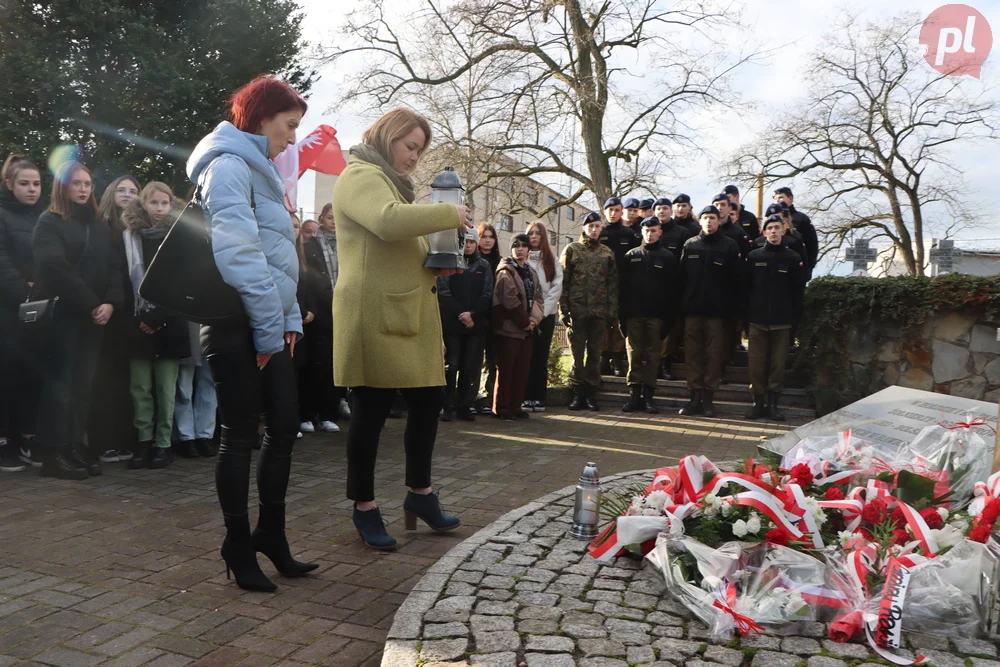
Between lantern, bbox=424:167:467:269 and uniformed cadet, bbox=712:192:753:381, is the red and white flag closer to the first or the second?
uniformed cadet, bbox=712:192:753:381

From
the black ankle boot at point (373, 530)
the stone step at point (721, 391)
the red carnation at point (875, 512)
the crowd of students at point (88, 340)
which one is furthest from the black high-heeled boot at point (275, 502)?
the stone step at point (721, 391)

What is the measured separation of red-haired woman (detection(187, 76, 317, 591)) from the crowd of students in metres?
2.68

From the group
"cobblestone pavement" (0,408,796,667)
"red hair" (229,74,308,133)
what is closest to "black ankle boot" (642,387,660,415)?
"cobblestone pavement" (0,408,796,667)

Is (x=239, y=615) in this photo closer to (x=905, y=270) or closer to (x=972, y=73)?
(x=972, y=73)

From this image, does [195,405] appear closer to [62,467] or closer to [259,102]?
[62,467]

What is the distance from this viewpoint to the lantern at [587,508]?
13.8ft

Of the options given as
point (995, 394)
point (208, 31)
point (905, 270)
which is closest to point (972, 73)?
point (905, 270)

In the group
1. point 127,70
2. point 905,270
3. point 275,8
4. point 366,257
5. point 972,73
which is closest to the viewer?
point 366,257

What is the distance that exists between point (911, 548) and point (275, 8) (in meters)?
15.6

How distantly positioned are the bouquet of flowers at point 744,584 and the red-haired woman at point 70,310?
428 centimetres

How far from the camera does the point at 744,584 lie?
3.27 m

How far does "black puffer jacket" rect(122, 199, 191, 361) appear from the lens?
6.23 m

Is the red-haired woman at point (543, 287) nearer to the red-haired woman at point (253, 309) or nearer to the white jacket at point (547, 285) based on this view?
the white jacket at point (547, 285)

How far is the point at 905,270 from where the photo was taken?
76.1ft
